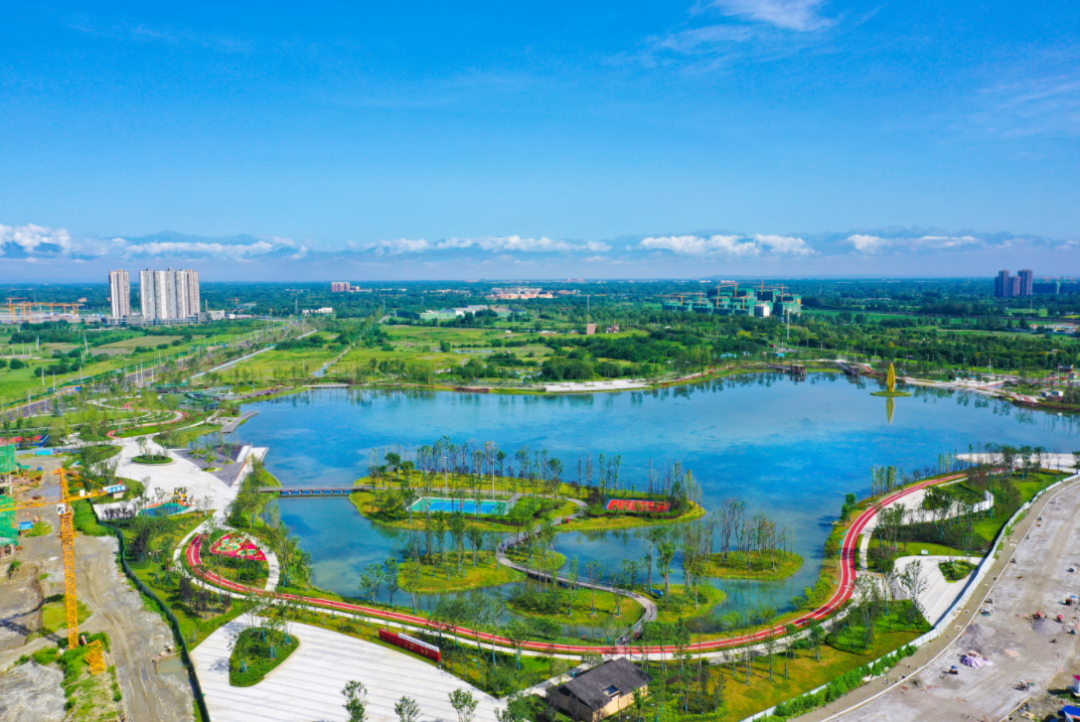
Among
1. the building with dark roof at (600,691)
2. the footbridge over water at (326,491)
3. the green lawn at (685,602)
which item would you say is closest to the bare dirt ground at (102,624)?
the footbridge over water at (326,491)

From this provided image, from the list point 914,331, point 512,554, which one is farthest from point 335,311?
point 512,554

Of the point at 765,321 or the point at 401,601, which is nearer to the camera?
the point at 401,601

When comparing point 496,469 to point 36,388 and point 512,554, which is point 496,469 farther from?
point 36,388

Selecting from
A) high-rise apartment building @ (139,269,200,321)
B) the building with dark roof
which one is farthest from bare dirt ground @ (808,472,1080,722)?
high-rise apartment building @ (139,269,200,321)

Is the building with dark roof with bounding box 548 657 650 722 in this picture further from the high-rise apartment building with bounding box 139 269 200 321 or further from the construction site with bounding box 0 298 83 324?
the high-rise apartment building with bounding box 139 269 200 321

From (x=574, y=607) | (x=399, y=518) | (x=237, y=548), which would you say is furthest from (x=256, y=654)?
(x=399, y=518)

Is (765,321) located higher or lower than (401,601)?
higher
